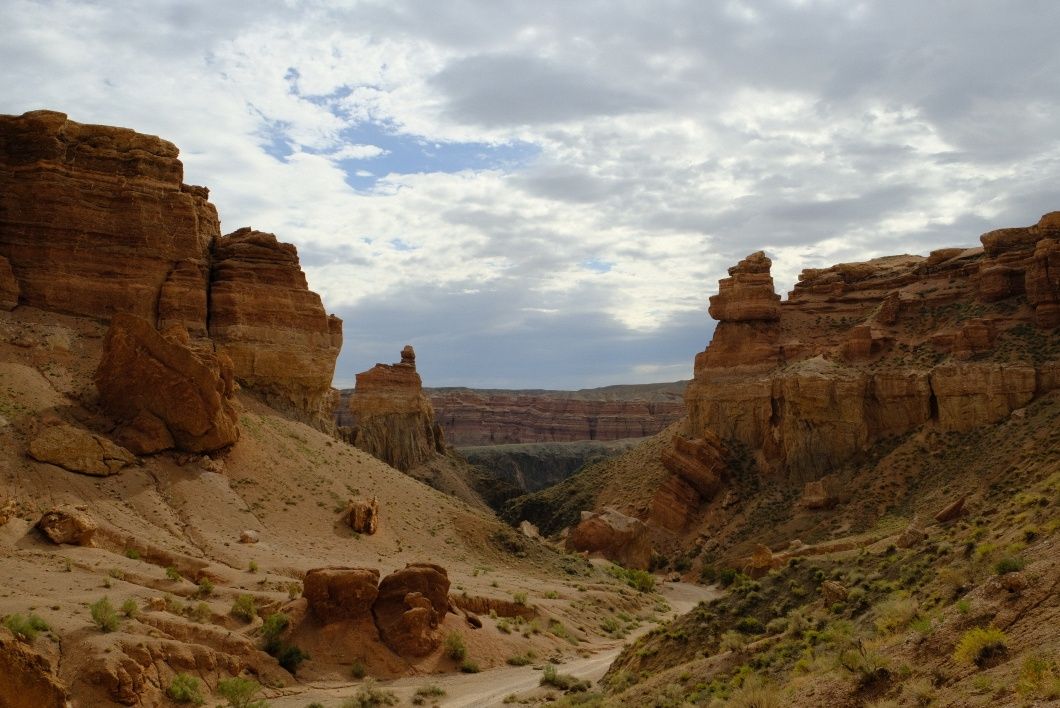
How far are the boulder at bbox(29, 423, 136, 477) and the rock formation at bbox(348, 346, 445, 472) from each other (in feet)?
180

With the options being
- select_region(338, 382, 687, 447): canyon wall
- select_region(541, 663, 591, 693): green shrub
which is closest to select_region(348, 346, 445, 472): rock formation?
select_region(338, 382, 687, 447): canyon wall

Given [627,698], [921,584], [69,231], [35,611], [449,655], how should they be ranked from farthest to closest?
[69,231]
[449,655]
[35,611]
[627,698]
[921,584]

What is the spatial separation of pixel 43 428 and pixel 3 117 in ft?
59.0

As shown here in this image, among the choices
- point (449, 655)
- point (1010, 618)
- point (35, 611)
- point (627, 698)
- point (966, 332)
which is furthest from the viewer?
point (966, 332)

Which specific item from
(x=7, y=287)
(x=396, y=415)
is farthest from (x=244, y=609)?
(x=396, y=415)

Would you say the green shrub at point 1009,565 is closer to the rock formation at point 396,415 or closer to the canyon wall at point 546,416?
the rock formation at point 396,415

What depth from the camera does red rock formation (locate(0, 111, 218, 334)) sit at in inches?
1651

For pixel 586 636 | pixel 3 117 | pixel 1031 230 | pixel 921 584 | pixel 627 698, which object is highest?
pixel 3 117

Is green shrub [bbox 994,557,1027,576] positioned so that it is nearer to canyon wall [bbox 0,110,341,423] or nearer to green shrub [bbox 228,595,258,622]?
green shrub [bbox 228,595,258,622]

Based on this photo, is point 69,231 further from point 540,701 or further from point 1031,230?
point 1031,230

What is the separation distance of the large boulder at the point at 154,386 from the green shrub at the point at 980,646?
103 ft

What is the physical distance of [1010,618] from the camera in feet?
42.5

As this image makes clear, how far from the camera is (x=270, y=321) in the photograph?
47.1 metres

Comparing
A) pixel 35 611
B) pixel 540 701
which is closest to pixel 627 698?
pixel 540 701
